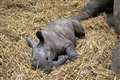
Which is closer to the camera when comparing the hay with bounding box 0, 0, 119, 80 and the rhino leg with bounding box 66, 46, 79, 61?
the hay with bounding box 0, 0, 119, 80

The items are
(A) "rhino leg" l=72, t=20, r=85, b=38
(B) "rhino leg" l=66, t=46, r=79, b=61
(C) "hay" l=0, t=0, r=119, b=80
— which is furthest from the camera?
(A) "rhino leg" l=72, t=20, r=85, b=38

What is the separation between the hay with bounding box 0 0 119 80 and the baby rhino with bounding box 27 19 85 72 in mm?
109

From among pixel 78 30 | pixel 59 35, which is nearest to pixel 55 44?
pixel 59 35

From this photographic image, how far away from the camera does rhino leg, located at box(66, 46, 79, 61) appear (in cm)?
561

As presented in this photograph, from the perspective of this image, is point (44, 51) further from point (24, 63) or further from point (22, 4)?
point (22, 4)

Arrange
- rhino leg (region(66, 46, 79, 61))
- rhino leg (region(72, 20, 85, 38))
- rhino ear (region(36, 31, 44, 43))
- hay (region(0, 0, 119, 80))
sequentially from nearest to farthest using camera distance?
hay (region(0, 0, 119, 80)) < rhino ear (region(36, 31, 44, 43)) < rhino leg (region(66, 46, 79, 61)) < rhino leg (region(72, 20, 85, 38))

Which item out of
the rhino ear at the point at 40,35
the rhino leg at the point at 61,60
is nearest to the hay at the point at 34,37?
the rhino leg at the point at 61,60

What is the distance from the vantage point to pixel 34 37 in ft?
20.4

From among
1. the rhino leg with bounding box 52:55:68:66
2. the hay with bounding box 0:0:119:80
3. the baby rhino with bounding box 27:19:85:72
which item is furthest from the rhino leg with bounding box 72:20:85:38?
the rhino leg with bounding box 52:55:68:66

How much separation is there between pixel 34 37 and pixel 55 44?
66 cm

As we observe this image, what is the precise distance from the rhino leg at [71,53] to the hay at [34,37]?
3.4 inches

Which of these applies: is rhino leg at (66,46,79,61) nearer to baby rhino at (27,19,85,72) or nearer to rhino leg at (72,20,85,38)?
baby rhino at (27,19,85,72)

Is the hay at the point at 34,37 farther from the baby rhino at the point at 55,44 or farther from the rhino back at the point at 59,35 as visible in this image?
the rhino back at the point at 59,35

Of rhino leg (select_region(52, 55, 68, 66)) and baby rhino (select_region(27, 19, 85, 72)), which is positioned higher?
baby rhino (select_region(27, 19, 85, 72))
